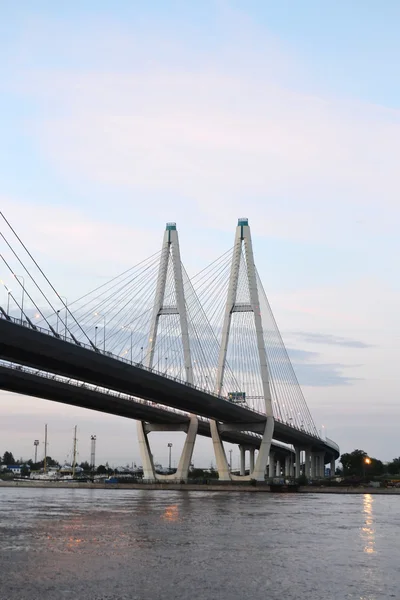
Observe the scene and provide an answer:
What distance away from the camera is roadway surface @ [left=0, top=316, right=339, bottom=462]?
4597 centimetres

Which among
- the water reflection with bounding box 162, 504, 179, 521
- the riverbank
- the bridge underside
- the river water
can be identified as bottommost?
the river water

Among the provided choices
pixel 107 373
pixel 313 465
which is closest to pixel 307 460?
pixel 313 465

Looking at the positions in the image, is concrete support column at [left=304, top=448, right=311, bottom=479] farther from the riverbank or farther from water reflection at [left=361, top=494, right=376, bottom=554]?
water reflection at [left=361, top=494, right=376, bottom=554]

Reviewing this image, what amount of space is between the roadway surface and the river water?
29.8 feet

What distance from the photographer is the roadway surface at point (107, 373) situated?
46.0m

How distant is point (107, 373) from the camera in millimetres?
57156

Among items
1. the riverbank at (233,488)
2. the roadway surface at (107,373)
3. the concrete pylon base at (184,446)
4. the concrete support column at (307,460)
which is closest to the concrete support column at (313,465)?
the concrete support column at (307,460)

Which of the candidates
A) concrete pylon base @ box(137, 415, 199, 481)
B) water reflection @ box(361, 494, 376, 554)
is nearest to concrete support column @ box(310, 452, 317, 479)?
concrete pylon base @ box(137, 415, 199, 481)

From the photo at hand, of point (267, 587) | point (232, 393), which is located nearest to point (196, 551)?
point (267, 587)

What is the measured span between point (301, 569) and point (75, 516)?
20.5 meters

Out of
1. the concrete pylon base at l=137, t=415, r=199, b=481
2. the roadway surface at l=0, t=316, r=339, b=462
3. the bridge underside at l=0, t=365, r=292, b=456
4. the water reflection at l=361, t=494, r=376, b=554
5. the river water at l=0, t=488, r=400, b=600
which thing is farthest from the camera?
the concrete pylon base at l=137, t=415, r=199, b=481

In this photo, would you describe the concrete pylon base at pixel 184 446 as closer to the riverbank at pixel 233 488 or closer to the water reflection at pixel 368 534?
the riverbank at pixel 233 488

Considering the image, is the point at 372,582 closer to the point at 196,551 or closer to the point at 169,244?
the point at 196,551

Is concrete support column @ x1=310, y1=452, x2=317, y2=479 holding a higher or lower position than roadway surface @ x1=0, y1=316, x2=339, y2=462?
lower
